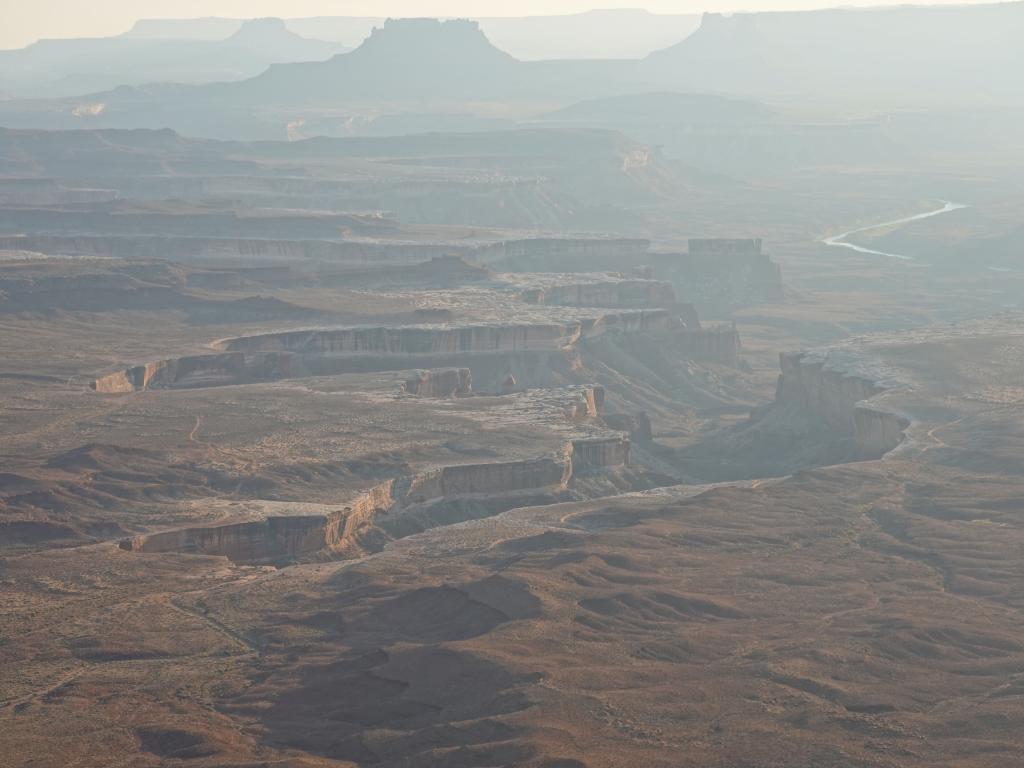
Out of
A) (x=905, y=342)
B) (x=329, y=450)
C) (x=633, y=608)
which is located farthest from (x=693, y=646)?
(x=905, y=342)

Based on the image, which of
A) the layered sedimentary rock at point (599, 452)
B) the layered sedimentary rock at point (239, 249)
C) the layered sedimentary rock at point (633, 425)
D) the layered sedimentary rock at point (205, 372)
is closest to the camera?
the layered sedimentary rock at point (599, 452)

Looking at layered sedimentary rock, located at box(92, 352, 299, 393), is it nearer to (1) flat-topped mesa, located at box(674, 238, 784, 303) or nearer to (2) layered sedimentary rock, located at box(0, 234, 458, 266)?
(2) layered sedimentary rock, located at box(0, 234, 458, 266)

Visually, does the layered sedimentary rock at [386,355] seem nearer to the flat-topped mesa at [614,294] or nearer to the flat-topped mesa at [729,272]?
the flat-topped mesa at [614,294]

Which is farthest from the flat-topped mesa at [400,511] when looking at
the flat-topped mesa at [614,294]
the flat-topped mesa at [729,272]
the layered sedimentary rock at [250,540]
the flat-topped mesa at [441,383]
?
the flat-topped mesa at [729,272]

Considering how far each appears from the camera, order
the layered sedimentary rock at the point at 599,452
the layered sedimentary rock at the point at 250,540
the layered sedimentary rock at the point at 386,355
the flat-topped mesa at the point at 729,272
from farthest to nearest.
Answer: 1. the flat-topped mesa at the point at 729,272
2. the layered sedimentary rock at the point at 386,355
3. the layered sedimentary rock at the point at 599,452
4. the layered sedimentary rock at the point at 250,540

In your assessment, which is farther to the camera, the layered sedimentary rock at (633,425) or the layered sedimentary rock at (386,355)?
the layered sedimentary rock at (633,425)
